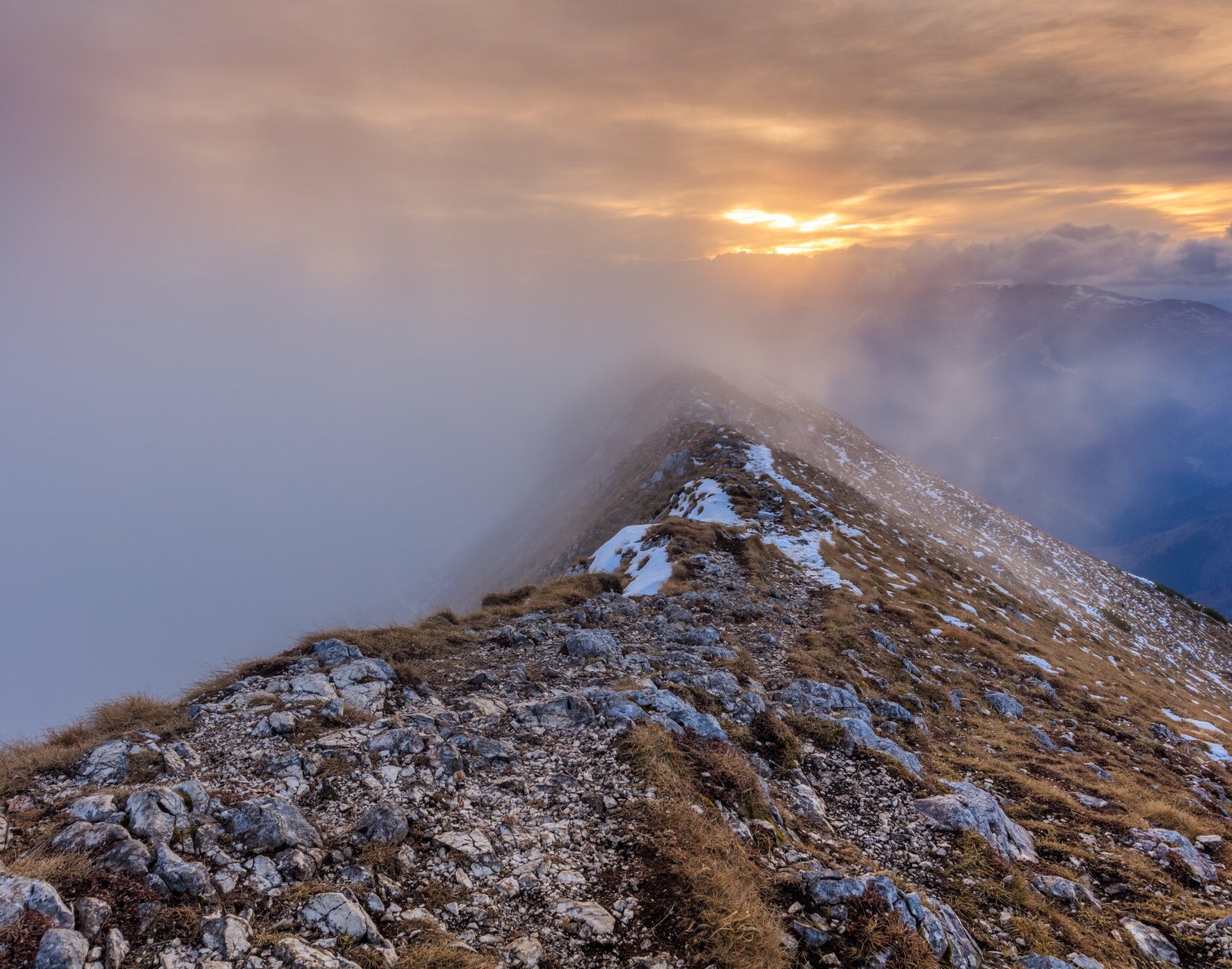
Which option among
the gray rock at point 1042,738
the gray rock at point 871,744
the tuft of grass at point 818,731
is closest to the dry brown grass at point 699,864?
the tuft of grass at point 818,731

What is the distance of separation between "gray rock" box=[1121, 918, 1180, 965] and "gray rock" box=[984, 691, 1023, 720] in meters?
13.0

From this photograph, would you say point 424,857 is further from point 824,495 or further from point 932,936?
point 824,495

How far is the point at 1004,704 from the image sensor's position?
23031 mm

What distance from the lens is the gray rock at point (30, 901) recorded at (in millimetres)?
6422

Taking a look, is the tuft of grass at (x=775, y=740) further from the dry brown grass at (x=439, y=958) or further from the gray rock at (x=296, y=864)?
the gray rock at (x=296, y=864)

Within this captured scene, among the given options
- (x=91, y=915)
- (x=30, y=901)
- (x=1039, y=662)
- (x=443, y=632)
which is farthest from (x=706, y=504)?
(x=30, y=901)

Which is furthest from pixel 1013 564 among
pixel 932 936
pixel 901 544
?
pixel 932 936

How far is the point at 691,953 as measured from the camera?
25.9 feet

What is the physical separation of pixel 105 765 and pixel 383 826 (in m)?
5.73

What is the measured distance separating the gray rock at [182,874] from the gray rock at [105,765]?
11.1 ft

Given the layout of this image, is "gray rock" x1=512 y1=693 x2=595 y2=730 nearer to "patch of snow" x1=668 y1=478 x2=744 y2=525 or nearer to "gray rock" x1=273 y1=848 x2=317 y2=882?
"gray rock" x1=273 y1=848 x2=317 y2=882

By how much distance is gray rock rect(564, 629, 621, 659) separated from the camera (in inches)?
771

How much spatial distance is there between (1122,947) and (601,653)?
14.0m

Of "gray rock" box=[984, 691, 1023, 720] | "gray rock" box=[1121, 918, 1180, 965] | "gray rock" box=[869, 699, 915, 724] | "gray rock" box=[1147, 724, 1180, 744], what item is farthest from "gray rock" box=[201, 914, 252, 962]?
"gray rock" box=[1147, 724, 1180, 744]
